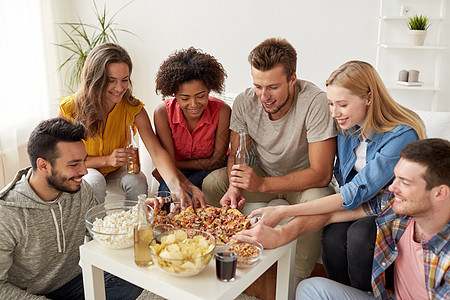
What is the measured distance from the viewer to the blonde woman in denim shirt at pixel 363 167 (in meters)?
1.78

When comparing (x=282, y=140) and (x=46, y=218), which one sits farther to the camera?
(x=282, y=140)

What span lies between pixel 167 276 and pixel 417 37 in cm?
Answer: 239

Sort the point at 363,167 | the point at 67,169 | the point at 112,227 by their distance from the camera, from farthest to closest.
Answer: the point at 363,167
the point at 67,169
the point at 112,227

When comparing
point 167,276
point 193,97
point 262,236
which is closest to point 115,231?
point 167,276

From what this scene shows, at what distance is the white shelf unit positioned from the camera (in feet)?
9.84

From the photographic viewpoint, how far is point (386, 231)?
1657 millimetres

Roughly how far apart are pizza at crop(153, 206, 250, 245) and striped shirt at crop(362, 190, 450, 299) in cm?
49

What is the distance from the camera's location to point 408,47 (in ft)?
9.80

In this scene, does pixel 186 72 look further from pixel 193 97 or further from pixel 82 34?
pixel 82 34

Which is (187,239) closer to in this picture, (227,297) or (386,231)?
(227,297)

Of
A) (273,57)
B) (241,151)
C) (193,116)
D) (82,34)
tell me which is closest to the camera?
(273,57)

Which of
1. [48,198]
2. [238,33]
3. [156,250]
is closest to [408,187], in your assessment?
[156,250]

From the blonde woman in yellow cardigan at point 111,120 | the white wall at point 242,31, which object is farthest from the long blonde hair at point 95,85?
the white wall at point 242,31

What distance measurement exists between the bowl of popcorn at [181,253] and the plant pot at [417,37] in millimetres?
2204
